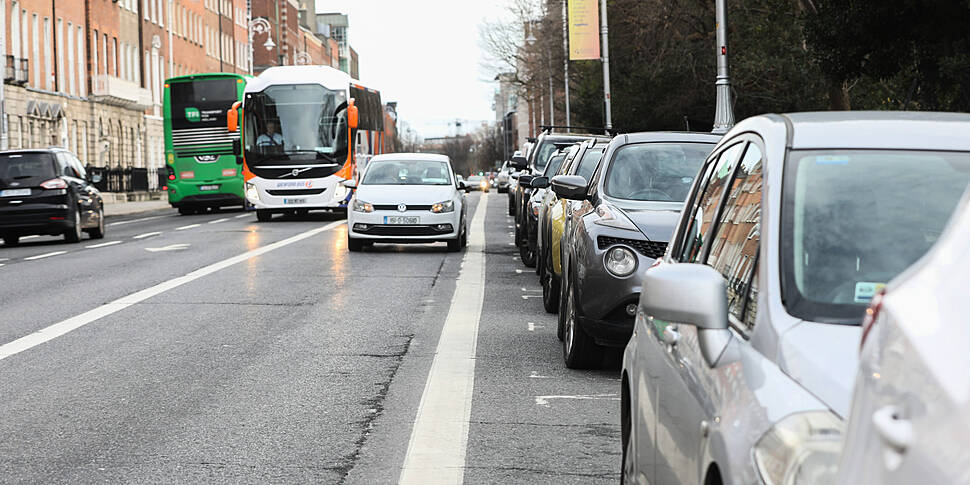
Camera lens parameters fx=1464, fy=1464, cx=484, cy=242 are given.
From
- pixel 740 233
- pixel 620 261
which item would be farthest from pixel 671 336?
pixel 620 261

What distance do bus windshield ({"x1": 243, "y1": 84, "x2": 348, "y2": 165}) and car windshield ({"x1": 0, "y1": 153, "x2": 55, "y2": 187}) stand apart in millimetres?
9008

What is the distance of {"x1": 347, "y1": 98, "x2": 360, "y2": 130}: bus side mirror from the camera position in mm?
35656

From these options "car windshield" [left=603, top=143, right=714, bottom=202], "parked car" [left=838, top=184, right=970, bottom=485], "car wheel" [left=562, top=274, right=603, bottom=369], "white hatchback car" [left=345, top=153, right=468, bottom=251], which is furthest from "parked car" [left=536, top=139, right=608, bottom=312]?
"parked car" [left=838, top=184, right=970, bottom=485]

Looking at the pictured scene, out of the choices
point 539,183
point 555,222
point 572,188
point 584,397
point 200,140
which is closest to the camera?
point 584,397

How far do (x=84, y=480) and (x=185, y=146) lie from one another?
36652mm

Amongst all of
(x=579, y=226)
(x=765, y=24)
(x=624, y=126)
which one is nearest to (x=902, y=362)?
(x=579, y=226)

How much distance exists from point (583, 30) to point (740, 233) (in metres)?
42.8

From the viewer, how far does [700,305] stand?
3.20m

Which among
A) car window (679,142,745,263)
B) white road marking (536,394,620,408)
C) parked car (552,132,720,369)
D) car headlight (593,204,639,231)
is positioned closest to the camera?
car window (679,142,745,263)

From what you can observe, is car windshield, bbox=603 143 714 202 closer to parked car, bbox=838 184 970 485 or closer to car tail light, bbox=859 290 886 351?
car tail light, bbox=859 290 886 351

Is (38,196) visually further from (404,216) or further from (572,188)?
(572,188)

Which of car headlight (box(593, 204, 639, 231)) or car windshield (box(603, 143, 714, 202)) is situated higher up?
car windshield (box(603, 143, 714, 202))

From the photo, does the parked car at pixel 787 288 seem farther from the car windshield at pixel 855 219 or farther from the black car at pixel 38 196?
the black car at pixel 38 196

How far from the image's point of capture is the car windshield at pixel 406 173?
936 inches
